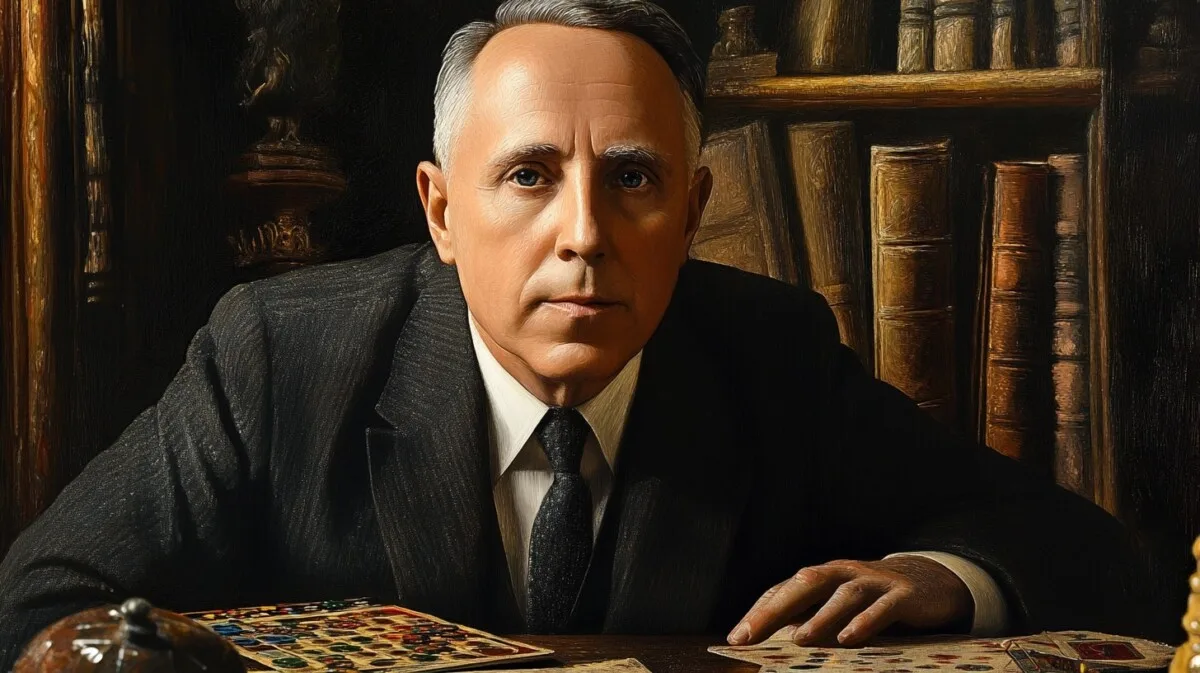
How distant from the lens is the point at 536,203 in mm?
2027

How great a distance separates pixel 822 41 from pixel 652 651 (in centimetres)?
110

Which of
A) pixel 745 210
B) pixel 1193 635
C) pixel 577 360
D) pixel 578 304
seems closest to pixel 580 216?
pixel 578 304

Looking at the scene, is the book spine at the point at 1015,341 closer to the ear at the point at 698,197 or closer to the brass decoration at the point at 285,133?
the ear at the point at 698,197

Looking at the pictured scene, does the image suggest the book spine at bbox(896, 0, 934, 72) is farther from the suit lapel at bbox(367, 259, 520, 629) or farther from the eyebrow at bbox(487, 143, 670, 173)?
the suit lapel at bbox(367, 259, 520, 629)

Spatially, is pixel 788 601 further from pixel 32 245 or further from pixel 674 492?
pixel 32 245

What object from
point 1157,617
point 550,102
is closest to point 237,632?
point 550,102

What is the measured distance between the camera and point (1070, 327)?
2.26 metres

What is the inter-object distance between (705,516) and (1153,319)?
913 mm

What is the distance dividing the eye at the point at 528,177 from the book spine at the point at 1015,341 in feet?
2.76

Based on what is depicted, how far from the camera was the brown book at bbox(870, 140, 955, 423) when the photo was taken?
2240mm

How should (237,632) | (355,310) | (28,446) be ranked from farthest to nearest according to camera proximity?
(355,310)
(28,446)
(237,632)

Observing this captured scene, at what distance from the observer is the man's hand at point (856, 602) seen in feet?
6.60

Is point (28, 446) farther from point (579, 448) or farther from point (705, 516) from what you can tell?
point (705, 516)

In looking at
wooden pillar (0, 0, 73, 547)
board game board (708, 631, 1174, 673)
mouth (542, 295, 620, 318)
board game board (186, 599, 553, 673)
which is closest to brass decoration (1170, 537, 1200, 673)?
board game board (708, 631, 1174, 673)
